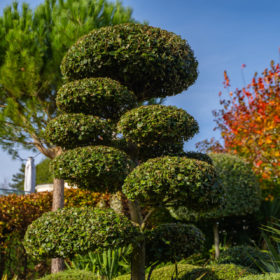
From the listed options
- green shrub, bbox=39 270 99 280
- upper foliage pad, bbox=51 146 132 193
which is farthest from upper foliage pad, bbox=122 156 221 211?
green shrub, bbox=39 270 99 280

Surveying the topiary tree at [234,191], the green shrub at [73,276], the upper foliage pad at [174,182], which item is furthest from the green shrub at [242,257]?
the upper foliage pad at [174,182]

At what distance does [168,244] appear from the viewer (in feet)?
14.3

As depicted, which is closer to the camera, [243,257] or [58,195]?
[243,257]

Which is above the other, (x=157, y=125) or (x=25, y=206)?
(x=157, y=125)

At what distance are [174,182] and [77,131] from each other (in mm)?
1333

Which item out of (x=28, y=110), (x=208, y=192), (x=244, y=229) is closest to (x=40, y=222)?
(x=208, y=192)

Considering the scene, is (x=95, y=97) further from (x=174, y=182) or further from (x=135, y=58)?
(x=174, y=182)

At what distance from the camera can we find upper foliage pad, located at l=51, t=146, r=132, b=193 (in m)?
3.67

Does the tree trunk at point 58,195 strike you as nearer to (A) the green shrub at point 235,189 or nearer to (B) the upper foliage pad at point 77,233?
(A) the green shrub at point 235,189

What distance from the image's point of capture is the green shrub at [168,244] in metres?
4.36

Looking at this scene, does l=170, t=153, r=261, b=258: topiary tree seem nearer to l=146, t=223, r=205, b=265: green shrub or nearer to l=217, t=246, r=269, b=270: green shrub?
l=217, t=246, r=269, b=270: green shrub

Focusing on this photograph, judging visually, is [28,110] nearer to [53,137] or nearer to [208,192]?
[53,137]

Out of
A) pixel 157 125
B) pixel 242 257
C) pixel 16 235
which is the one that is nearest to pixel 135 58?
pixel 157 125

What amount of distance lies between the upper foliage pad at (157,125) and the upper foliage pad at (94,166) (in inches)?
12.4
